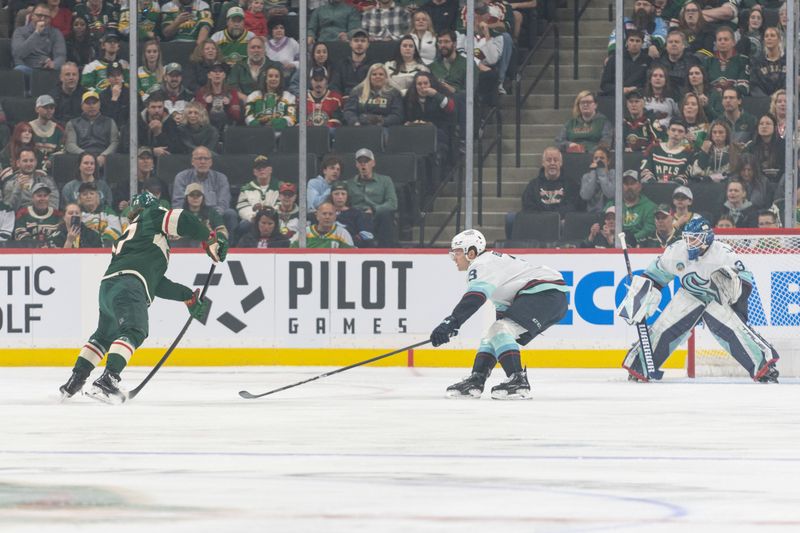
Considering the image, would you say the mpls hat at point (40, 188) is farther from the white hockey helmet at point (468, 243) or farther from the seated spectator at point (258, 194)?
the white hockey helmet at point (468, 243)

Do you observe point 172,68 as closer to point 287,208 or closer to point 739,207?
point 287,208

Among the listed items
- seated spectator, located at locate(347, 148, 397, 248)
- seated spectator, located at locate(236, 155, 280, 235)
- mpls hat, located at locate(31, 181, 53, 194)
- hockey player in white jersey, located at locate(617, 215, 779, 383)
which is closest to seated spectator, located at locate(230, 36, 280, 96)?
seated spectator, located at locate(236, 155, 280, 235)

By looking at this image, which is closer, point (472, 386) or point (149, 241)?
point (472, 386)

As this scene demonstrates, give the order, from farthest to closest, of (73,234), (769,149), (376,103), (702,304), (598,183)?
(376,103) < (73,234) < (598,183) < (769,149) < (702,304)

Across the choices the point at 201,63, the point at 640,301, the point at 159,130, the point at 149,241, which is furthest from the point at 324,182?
the point at 149,241

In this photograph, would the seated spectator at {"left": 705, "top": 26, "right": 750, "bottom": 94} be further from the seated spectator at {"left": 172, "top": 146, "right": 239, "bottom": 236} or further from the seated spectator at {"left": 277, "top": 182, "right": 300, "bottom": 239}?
the seated spectator at {"left": 172, "top": 146, "right": 239, "bottom": 236}

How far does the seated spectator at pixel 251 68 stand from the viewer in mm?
17406

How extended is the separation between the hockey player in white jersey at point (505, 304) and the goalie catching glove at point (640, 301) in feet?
6.89

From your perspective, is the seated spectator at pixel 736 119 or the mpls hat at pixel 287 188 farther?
the mpls hat at pixel 287 188

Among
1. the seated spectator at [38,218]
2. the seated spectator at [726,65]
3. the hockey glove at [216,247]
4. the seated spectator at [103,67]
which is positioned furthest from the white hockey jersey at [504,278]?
the seated spectator at [103,67]

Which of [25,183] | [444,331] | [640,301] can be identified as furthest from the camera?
[25,183]

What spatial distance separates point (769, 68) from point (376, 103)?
3.60 m

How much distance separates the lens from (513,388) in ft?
36.8

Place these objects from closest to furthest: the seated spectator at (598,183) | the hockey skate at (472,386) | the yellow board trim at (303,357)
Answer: the hockey skate at (472,386) → the yellow board trim at (303,357) → the seated spectator at (598,183)
